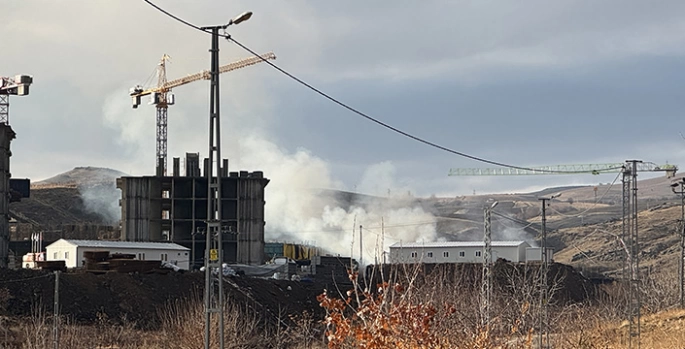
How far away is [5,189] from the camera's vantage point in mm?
98312

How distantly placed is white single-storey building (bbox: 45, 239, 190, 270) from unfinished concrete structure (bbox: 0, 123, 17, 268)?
5.28 m

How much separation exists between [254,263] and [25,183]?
3871 cm

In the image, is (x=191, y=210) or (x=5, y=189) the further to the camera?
(x=191, y=210)

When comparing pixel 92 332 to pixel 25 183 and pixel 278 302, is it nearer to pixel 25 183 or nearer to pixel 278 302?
pixel 278 302

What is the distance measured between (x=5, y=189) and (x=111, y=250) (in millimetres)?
15092

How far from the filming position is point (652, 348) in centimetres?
4716

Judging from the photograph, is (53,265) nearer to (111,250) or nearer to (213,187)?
(111,250)

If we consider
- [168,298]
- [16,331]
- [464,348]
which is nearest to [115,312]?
[168,298]

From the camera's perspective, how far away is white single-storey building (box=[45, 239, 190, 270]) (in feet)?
295

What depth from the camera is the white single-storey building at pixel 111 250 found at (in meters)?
89.9

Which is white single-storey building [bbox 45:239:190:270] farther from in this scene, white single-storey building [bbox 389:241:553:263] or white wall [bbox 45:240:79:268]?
white single-storey building [bbox 389:241:553:263]

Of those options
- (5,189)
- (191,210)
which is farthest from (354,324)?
(191,210)

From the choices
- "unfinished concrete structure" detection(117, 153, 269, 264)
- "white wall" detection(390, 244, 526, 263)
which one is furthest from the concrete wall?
"white wall" detection(390, 244, 526, 263)

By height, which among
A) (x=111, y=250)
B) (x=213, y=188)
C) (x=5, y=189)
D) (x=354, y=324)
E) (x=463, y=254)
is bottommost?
(x=463, y=254)
